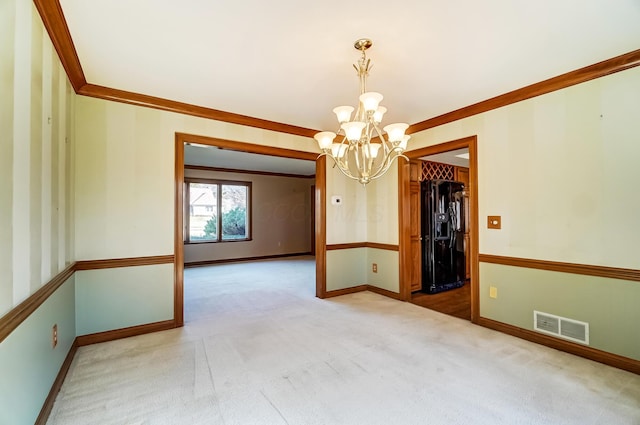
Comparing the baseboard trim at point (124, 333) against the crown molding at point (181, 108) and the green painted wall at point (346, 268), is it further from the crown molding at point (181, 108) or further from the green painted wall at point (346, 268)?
the crown molding at point (181, 108)

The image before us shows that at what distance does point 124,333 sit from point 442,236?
4.49 m

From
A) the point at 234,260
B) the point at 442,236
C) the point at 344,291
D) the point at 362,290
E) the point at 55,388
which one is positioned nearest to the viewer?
the point at 55,388

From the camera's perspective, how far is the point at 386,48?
6.88 feet

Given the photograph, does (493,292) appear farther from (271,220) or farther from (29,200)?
(271,220)

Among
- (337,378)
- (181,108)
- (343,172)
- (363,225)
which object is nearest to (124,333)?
(337,378)

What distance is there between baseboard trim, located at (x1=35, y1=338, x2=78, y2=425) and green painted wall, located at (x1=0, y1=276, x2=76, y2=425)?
0.04 m

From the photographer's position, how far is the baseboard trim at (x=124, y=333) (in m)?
2.66

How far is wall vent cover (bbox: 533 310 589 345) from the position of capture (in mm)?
2426

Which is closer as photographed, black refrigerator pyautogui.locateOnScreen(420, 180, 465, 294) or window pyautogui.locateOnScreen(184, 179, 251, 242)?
black refrigerator pyautogui.locateOnScreen(420, 180, 465, 294)

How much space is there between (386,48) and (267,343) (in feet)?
8.89

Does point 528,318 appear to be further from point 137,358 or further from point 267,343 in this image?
point 137,358

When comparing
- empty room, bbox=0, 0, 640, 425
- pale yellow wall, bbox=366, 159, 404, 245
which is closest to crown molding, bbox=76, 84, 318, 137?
Result: empty room, bbox=0, 0, 640, 425

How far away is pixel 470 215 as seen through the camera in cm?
325

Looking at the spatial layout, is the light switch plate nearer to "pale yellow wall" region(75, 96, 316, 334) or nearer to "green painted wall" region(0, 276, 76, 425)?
"pale yellow wall" region(75, 96, 316, 334)
